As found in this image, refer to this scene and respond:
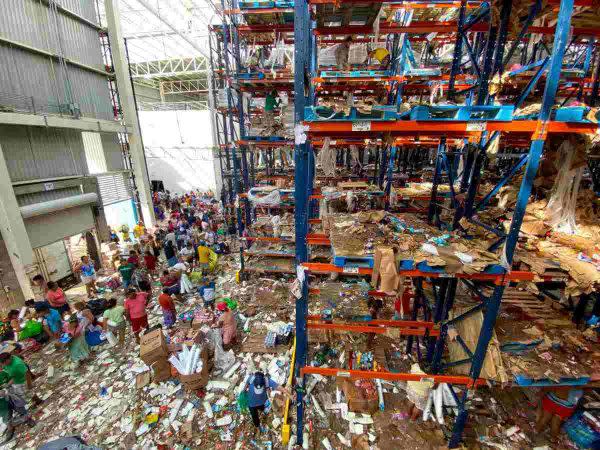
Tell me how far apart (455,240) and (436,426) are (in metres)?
3.90

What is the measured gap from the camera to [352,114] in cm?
338

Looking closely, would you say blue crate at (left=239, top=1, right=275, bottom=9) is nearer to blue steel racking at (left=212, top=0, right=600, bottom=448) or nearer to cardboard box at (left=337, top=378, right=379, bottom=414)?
blue steel racking at (left=212, top=0, right=600, bottom=448)

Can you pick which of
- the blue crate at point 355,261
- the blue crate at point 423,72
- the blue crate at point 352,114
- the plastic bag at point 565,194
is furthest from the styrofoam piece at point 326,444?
the blue crate at point 423,72

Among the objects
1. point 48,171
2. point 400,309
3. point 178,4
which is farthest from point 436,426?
point 178,4

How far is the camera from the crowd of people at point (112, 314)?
18.0 feet

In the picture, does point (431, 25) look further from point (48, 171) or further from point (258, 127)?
point (48, 171)

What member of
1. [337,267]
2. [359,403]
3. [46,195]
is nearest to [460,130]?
[337,267]

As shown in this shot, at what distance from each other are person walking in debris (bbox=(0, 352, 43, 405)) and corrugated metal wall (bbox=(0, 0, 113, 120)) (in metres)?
8.68

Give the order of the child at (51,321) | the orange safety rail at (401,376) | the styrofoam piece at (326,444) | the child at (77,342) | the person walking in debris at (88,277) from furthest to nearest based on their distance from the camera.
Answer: the person walking in debris at (88,277)
the child at (51,321)
the child at (77,342)
the styrofoam piece at (326,444)
the orange safety rail at (401,376)

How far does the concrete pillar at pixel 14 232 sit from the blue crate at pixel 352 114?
35.8 feet

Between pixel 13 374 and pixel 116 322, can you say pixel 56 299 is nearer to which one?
pixel 116 322

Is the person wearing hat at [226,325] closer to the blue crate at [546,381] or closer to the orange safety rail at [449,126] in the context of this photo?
the orange safety rail at [449,126]

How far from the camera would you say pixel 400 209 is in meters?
9.27

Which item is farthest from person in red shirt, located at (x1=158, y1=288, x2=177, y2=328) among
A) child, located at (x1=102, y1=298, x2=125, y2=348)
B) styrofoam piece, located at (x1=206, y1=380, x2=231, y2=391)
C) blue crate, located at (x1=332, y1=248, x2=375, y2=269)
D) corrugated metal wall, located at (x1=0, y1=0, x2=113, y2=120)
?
corrugated metal wall, located at (x1=0, y1=0, x2=113, y2=120)
